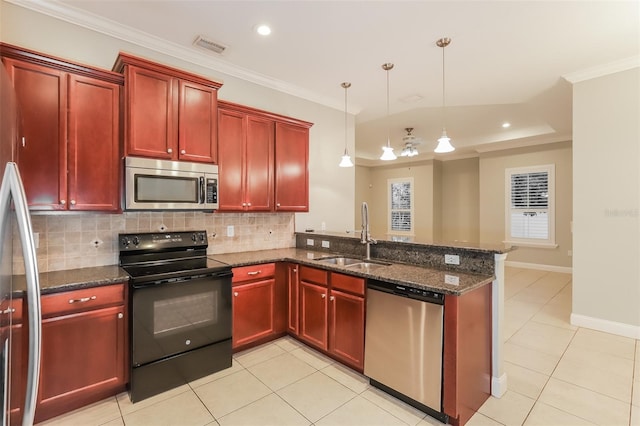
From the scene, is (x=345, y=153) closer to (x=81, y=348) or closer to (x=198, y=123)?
(x=198, y=123)

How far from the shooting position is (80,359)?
2.04 meters

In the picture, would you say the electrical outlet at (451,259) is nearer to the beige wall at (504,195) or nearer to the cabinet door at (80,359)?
the cabinet door at (80,359)

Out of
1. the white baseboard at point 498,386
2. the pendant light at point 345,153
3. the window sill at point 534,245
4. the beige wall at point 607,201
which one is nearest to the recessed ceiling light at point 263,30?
the pendant light at point 345,153

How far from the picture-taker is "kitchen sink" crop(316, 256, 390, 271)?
2.86 m

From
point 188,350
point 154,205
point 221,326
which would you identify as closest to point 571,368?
point 221,326

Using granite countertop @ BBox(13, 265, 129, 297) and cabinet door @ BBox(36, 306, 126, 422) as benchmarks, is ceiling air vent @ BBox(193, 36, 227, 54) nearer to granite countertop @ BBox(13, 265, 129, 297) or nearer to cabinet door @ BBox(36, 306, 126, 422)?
granite countertop @ BBox(13, 265, 129, 297)

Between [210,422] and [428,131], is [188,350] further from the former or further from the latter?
[428,131]

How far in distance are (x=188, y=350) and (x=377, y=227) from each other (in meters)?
8.01

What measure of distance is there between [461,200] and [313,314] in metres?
6.83

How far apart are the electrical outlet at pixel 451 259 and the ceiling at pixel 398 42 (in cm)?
203

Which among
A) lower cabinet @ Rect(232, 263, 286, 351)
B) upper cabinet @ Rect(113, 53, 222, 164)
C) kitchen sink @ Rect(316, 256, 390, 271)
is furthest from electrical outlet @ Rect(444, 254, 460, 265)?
upper cabinet @ Rect(113, 53, 222, 164)

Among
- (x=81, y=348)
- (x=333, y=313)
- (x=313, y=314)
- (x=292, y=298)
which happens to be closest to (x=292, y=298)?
(x=292, y=298)

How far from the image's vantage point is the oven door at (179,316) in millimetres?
2190

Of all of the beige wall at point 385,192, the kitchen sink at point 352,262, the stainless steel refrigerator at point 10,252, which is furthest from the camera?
the beige wall at point 385,192
